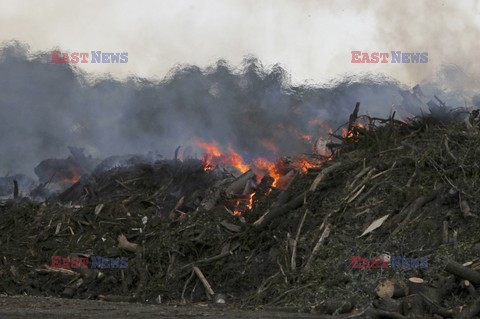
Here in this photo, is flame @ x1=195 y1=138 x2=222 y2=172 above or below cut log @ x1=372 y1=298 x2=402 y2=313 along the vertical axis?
above

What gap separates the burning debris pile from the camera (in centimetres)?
1084

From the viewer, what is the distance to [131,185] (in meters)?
20.3

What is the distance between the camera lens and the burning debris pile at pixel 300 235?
35.6 feet

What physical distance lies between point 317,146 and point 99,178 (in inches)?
260

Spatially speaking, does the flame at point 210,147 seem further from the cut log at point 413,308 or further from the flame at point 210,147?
the cut log at point 413,308

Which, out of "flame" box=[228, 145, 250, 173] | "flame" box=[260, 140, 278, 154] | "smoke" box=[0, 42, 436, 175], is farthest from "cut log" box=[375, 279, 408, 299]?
"flame" box=[260, 140, 278, 154]

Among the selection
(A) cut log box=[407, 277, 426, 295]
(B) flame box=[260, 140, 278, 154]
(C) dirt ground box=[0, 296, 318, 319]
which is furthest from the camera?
(B) flame box=[260, 140, 278, 154]

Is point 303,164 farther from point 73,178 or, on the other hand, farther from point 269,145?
point 73,178

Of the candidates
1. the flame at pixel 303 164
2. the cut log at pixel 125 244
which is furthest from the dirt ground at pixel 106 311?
the flame at pixel 303 164

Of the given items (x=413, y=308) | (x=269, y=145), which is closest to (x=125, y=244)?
(x=413, y=308)

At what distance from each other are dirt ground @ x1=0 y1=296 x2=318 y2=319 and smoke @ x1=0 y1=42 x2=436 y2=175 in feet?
37.2

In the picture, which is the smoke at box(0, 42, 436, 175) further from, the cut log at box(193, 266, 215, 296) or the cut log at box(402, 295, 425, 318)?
the cut log at box(402, 295, 425, 318)

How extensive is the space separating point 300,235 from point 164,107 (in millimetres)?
13690

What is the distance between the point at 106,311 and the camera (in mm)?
10367
